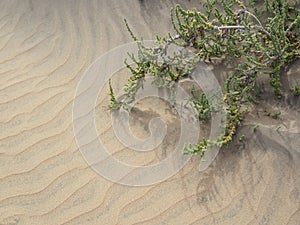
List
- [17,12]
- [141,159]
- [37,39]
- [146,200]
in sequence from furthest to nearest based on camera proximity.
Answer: [17,12]
[37,39]
[141,159]
[146,200]

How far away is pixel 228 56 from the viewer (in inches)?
129

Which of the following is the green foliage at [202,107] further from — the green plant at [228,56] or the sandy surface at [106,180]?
the sandy surface at [106,180]

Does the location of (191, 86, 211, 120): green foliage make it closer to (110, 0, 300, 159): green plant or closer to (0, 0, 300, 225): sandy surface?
(110, 0, 300, 159): green plant

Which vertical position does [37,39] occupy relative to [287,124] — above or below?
above

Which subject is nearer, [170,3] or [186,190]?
[186,190]

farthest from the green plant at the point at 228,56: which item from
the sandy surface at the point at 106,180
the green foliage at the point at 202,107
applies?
the sandy surface at the point at 106,180

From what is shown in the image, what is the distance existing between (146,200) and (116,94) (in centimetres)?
98

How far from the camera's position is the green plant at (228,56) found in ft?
9.57

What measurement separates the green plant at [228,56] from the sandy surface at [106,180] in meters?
0.15

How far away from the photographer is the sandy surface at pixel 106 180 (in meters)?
2.67

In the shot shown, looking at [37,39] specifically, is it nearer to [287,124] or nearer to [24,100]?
[24,100]

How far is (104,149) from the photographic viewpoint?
299 centimetres

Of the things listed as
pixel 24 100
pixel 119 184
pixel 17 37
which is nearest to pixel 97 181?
pixel 119 184

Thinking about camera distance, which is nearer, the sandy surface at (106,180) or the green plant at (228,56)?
the sandy surface at (106,180)
